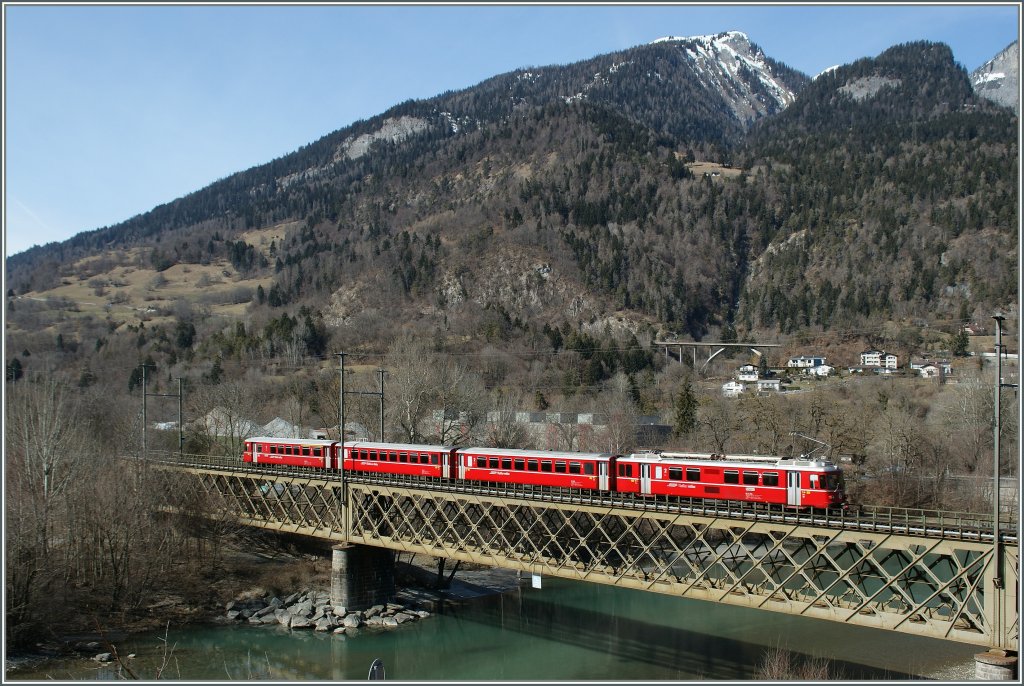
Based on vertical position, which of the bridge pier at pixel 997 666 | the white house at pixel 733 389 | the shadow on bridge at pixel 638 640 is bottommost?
the shadow on bridge at pixel 638 640

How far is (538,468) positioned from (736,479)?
1081 cm

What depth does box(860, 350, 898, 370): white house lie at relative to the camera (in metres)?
112

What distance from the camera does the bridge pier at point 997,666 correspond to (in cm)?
2578

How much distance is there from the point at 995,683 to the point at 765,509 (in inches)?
494

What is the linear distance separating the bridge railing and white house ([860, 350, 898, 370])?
76374 mm

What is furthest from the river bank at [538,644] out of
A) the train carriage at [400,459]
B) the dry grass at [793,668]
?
the train carriage at [400,459]

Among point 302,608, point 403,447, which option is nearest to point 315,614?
point 302,608

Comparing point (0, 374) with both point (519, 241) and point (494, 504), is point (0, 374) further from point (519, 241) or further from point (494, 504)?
point (519, 241)

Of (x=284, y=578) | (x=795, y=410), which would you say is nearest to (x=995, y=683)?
(x=284, y=578)

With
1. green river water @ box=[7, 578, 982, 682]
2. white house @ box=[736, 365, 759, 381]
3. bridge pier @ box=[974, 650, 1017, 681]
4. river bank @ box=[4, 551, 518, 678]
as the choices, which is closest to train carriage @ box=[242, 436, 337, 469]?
river bank @ box=[4, 551, 518, 678]

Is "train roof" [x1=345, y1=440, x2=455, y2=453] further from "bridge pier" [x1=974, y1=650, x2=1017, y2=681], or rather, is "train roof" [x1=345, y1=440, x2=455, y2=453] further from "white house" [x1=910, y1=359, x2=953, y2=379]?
"white house" [x1=910, y1=359, x2=953, y2=379]

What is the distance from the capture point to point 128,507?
46.2 meters

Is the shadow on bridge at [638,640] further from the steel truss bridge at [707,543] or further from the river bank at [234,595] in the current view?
the steel truss bridge at [707,543]

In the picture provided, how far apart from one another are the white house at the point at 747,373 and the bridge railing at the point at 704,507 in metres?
73.5
